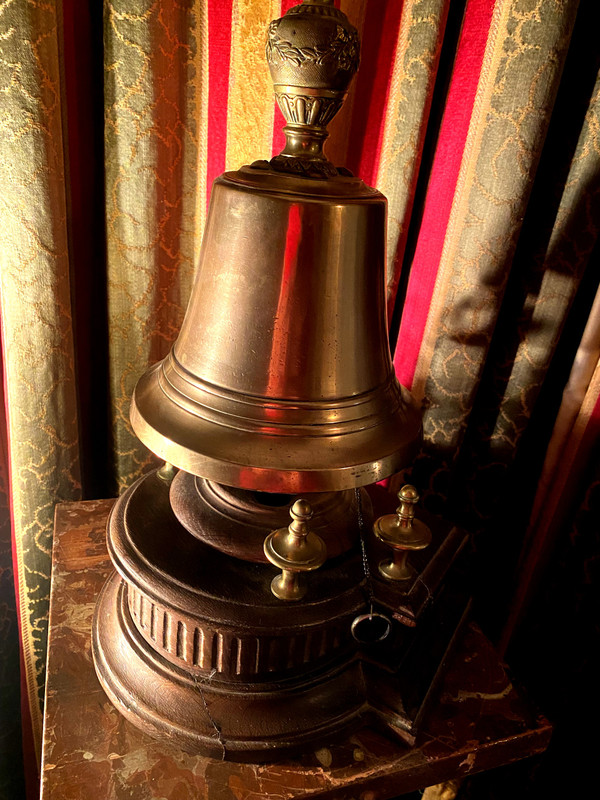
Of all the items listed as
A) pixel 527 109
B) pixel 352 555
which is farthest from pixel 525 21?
pixel 352 555

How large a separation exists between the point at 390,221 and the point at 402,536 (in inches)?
25.5

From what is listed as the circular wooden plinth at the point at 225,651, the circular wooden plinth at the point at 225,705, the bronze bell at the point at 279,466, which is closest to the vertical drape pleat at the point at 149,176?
the bronze bell at the point at 279,466

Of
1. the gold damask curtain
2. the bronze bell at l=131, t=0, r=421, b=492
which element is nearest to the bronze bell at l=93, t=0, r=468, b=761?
the bronze bell at l=131, t=0, r=421, b=492

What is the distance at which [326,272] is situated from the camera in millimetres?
752

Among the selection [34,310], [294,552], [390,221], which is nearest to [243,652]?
[294,552]

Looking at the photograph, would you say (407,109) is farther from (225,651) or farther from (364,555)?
(225,651)

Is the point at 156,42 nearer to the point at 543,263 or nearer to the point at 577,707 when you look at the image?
the point at 543,263

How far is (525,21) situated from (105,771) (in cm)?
128

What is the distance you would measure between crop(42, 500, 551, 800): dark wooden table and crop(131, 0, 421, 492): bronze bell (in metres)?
0.42

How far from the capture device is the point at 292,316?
751 millimetres

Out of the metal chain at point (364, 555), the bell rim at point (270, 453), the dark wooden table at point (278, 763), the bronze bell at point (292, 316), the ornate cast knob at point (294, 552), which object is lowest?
the dark wooden table at point (278, 763)

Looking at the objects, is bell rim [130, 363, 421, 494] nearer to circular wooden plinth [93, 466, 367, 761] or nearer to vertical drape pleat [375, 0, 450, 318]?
circular wooden plinth [93, 466, 367, 761]

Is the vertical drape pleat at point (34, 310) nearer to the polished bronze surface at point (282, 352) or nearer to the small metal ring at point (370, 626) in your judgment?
the polished bronze surface at point (282, 352)

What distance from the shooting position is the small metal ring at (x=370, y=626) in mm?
827
